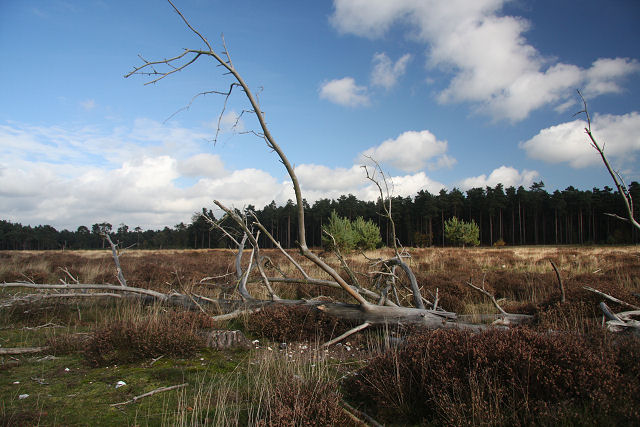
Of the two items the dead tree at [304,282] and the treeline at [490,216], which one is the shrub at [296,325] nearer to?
the dead tree at [304,282]

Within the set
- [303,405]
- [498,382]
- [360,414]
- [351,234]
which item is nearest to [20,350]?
[303,405]

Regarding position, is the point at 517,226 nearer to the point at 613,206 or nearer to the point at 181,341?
the point at 613,206

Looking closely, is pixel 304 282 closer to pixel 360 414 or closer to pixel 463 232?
pixel 360 414

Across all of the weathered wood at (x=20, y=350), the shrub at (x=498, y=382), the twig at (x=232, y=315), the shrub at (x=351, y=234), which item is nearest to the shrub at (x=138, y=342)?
the weathered wood at (x=20, y=350)

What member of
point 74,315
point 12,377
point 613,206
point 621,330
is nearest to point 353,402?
point 621,330

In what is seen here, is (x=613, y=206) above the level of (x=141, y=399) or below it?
above

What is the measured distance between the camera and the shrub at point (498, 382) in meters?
2.55

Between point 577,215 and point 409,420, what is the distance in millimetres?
79817

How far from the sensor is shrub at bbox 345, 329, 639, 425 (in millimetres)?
2548

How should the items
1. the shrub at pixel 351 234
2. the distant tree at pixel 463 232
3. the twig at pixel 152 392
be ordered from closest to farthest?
the twig at pixel 152 392, the shrub at pixel 351 234, the distant tree at pixel 463 232

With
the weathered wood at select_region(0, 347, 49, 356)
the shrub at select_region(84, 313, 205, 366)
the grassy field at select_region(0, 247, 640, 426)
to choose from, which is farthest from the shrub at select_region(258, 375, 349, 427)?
the weathered wood at select_region(0, 347, 49, 356)

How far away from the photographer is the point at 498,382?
288 centimetres

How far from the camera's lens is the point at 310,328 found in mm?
6012

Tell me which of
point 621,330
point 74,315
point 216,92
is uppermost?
point 216,92
